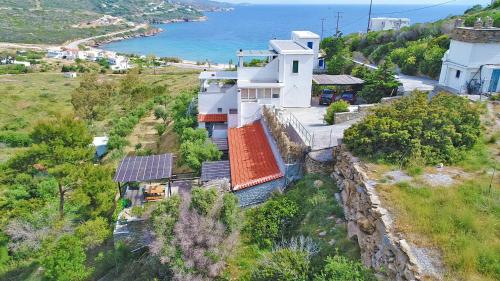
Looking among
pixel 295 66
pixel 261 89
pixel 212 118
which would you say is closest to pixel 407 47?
pixel 295 66

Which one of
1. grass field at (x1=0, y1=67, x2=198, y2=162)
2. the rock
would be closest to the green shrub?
the rock

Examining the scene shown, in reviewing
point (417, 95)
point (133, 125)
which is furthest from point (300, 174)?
point (133, 125)

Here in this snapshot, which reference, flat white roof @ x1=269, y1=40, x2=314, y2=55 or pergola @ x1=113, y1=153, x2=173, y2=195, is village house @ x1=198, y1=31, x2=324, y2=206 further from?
pergola @ x1=113, y1=153, x2=173, y2=195

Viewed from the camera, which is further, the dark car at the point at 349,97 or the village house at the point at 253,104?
the dark car at the point at 349,97

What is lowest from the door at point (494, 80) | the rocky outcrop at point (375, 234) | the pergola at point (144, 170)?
the pergola at point (144, 170)

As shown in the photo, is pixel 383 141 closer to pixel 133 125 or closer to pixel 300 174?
pixel 300 174

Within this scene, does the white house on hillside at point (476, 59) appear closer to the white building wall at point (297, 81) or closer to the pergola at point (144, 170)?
the white building wall at point (297, 81)

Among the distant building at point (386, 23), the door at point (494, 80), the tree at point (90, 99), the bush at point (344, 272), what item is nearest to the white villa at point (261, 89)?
the door at point (494, 80)
